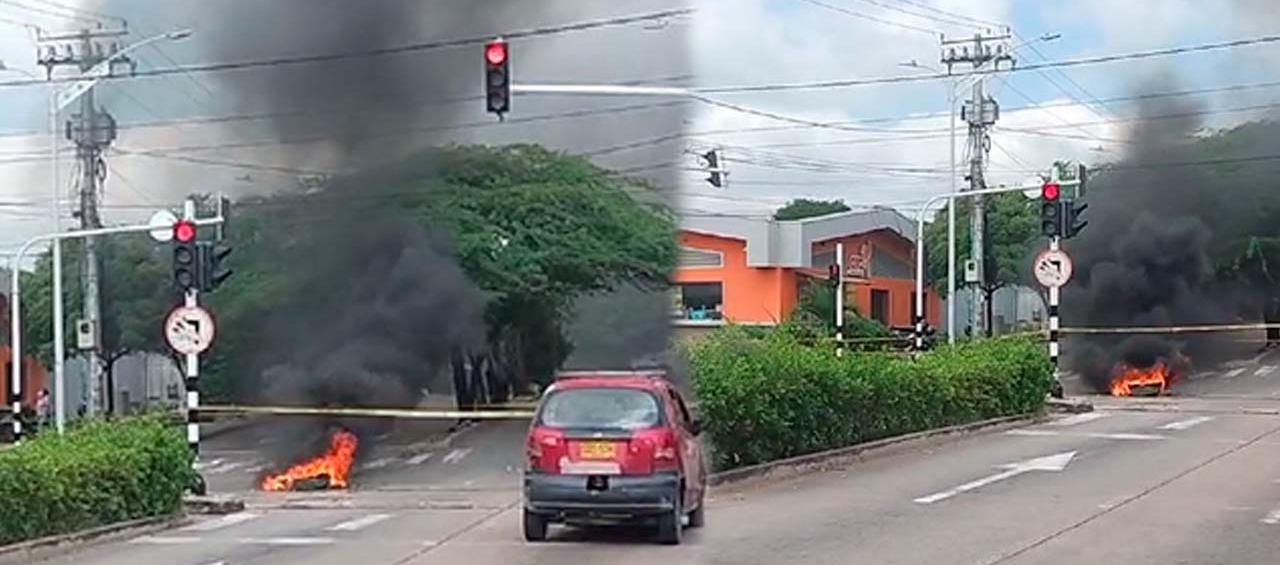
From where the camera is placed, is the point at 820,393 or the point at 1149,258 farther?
the point at 1149,258

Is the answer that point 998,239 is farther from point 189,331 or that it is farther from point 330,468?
point 189,331

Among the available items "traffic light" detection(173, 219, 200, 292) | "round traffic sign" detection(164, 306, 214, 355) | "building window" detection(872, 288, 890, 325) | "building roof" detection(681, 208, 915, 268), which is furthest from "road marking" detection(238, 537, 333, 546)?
"building window" detection(872, 288, 890, 325)

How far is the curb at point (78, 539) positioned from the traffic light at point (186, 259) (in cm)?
347

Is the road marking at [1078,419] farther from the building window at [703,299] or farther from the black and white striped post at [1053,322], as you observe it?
the building window at [703,299]

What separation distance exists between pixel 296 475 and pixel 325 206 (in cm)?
513

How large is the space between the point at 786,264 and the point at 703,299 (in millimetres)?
6994

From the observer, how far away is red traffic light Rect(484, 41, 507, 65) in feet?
66.4

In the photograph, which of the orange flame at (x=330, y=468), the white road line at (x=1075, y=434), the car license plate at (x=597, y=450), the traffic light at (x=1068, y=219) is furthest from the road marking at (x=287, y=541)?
the traffic light at (x=1068, y=219)

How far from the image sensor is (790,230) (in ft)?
162

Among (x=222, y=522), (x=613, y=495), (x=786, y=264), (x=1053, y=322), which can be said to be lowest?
(x=222, y=522)

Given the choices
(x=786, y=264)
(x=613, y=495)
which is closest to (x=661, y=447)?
(x=613, y=495)

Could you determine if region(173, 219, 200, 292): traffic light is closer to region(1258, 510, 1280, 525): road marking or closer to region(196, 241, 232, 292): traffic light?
region(196, 241, 232, 292): traffic light

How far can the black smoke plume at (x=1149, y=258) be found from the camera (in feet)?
145

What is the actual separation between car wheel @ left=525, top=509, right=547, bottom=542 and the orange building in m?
15.1
